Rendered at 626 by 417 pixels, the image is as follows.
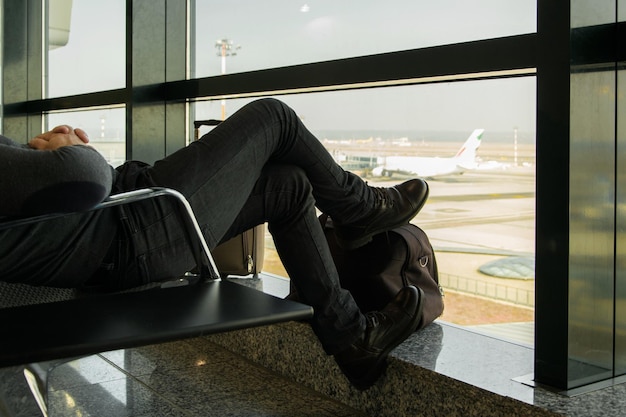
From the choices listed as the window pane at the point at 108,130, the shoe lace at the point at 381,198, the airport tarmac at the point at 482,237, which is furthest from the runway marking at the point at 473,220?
the window pane at the point at 108,130

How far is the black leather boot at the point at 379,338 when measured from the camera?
2006 mm

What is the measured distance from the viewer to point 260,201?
190 cm

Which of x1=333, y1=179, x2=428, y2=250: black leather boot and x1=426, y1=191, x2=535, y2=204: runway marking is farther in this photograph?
x1=426, y1=191, x2=535, y2=204: runway marking

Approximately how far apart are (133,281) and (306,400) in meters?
0.93

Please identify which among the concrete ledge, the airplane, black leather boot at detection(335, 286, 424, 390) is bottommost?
the concrete ledge

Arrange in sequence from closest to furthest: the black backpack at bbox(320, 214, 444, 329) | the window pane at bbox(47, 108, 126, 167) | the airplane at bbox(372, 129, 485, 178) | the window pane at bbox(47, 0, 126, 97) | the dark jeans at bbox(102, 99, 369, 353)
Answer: the dark jeans at bbox(102, 99, 369, 353)
the black backpack at bbox(320, 214, 444, 329)
the airplane at bbox(372, 129, 485, 178)
the window pane at bbox(47, 108, 126, 167)
the window pane at bbox(47, 0, 126, 97)

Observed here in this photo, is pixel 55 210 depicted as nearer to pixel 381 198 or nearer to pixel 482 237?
pixel 381 198

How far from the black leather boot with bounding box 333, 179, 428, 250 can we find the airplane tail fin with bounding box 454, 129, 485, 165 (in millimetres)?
380

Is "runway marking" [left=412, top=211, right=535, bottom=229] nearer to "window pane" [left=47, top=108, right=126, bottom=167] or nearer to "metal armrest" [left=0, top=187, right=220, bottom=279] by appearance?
"metal armrest" [left=0, top=187, right=220, bottom=279]

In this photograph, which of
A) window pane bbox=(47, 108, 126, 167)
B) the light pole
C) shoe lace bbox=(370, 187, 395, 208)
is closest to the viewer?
shoe lace bbox=(370, 187, 395, 208)

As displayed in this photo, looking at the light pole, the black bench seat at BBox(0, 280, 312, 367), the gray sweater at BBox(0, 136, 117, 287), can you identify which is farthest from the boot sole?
the light pole

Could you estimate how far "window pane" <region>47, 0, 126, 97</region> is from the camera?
4.48m

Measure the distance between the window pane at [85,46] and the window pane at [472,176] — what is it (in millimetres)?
2108

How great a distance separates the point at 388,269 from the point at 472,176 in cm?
52
